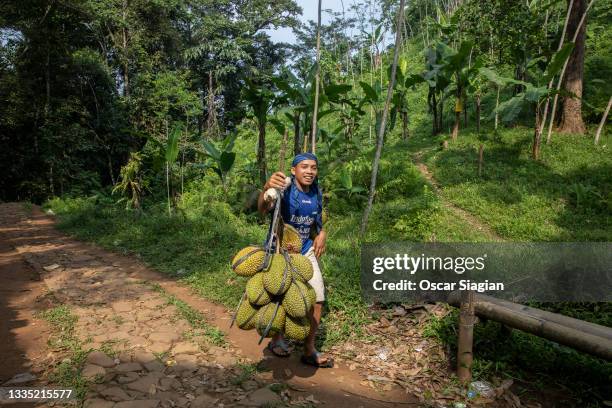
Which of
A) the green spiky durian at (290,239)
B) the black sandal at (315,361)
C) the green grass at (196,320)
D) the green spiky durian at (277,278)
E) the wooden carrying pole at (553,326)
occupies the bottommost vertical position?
the black sandal at (315,361)

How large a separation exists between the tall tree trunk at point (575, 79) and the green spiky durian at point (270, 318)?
8.57 meters

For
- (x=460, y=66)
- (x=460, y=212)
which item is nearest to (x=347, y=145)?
(x=460, y=66)

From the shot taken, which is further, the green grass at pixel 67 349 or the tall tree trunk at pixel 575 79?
the tall tree trunk at pixel 575 79

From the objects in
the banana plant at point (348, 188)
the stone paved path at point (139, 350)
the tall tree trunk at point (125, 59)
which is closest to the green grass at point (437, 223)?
the banana plant at point (348, 188)

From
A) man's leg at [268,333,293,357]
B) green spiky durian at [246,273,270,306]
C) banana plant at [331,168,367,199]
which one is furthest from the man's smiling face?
banana plant at [331,168,367,199]

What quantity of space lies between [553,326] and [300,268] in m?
1.66

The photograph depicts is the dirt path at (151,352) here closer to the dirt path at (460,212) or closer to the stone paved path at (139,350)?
the stone paved path at (139,350)

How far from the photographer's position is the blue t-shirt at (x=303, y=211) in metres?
3.09

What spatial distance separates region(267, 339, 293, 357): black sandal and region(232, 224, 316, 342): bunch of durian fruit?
98 centimetres

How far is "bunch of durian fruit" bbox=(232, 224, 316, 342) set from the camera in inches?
98.3

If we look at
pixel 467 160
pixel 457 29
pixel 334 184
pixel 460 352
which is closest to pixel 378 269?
pixel 460 352

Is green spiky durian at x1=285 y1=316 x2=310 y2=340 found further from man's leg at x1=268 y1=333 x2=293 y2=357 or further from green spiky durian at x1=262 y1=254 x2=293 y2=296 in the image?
man's leg at x1=268 y1=333 x2=293 y2=357

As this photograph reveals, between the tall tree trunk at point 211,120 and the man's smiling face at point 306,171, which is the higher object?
the tall tree trunk at point 211,120

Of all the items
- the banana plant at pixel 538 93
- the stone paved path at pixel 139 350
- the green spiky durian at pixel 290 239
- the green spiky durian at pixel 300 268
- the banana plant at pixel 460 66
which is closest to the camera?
the green spiky durian at pixel 300 268
